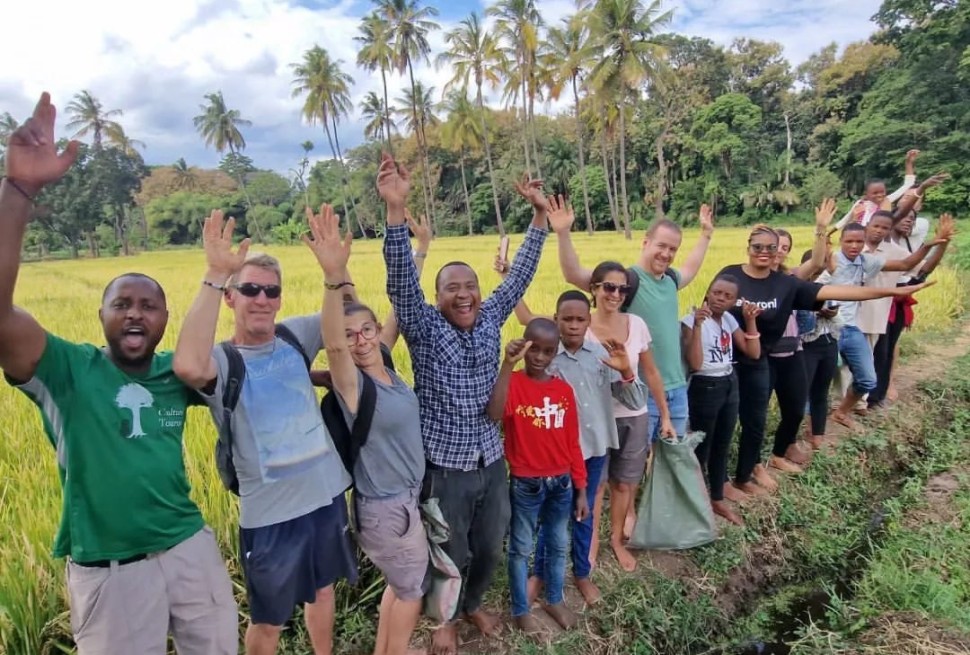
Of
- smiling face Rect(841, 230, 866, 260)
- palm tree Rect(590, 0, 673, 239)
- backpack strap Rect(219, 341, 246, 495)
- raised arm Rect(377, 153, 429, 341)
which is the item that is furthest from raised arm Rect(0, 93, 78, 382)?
palm tree Rect(590, 0, 673, 239)

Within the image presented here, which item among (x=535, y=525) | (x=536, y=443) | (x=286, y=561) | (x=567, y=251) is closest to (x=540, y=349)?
(x=536, y=443)

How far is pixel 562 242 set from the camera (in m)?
3.25

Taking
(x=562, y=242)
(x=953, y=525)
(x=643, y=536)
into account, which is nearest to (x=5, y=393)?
(x=562, y=242)

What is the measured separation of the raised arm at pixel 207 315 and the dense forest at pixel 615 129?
15847 mm

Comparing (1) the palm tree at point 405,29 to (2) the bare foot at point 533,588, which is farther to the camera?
(1) the palm tree at point 405,29

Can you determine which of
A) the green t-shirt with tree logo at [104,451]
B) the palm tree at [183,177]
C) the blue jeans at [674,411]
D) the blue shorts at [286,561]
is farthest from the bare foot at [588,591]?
the palm tree at [183,177]

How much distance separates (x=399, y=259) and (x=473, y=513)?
107 cm

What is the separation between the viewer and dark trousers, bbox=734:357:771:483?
371 centimetres

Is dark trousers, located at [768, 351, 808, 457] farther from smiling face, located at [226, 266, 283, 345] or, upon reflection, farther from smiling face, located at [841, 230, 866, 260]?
smiling face, located at [226, 266, 283, 345]

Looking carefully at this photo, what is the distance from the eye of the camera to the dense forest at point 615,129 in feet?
82.0

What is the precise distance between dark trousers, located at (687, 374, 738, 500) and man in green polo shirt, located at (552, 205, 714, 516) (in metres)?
0.20

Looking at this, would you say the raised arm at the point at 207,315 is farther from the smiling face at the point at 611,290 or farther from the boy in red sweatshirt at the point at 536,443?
the smiling face at the point at 611,290

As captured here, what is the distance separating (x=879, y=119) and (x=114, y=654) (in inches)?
1330

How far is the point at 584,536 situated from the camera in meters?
2.83
